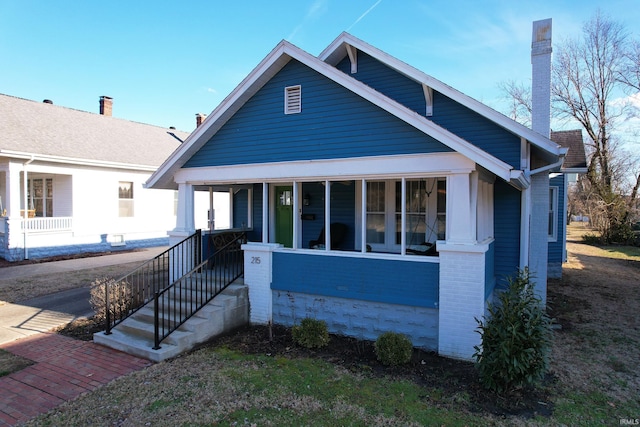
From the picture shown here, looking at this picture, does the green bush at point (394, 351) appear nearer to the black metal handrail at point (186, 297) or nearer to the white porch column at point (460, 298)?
the white porch column at point (460, 298)

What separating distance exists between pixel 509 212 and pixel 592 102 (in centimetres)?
2698

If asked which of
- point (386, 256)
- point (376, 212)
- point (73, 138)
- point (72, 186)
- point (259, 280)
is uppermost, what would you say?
point (73, 138)

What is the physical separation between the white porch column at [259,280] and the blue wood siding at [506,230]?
Answer: 4566 mm

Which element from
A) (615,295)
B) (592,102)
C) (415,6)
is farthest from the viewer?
(592,102)

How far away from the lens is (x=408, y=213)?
8.56 meters

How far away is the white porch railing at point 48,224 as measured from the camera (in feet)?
48.0

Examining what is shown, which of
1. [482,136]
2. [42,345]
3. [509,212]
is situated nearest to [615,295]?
[509,212]

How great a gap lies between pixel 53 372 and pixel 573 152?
1739 cm

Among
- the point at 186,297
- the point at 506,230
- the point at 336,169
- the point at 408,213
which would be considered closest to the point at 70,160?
the point at 186,297

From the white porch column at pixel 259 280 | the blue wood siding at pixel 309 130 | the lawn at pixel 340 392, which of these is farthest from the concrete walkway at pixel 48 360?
the blue wood siding at pixel 309 130

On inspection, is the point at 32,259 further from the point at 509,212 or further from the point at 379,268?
the point at 509,212

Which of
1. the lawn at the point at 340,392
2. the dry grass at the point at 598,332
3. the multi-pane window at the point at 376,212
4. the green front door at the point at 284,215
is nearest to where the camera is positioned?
the lawn at the point at 340,392

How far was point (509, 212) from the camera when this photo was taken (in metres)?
7.97

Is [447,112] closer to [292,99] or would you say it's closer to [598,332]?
[292,99]
